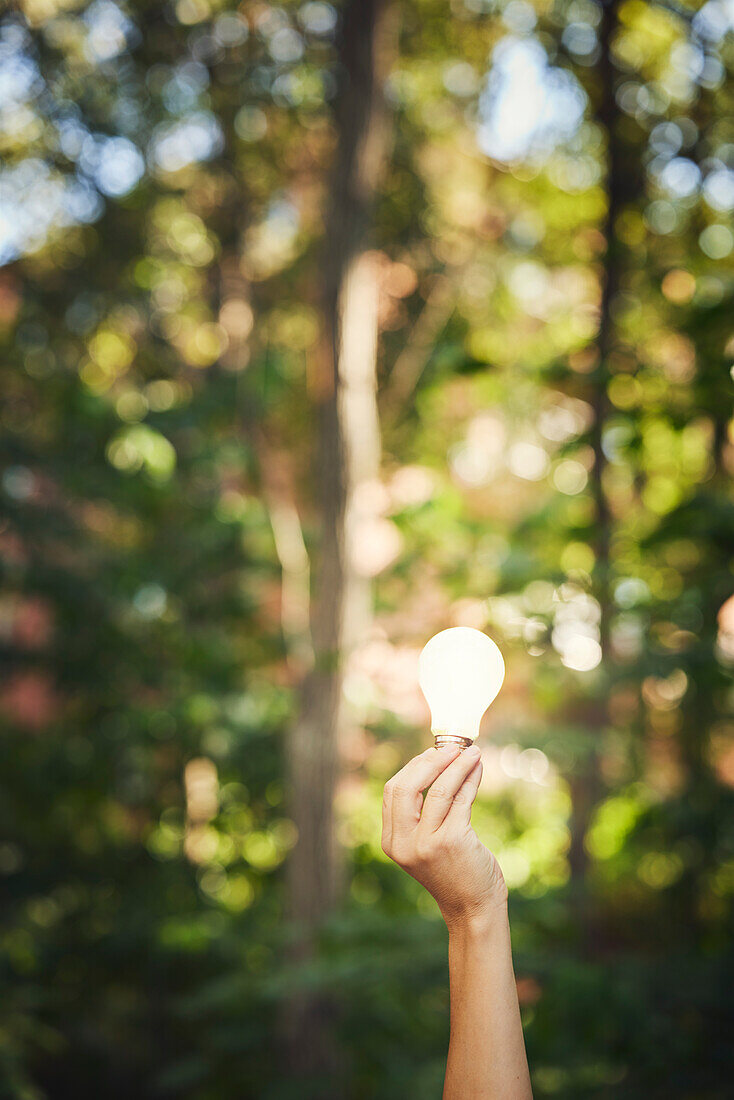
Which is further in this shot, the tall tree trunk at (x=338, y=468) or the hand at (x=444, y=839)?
the tall tree trunk at (x=338, y=468)

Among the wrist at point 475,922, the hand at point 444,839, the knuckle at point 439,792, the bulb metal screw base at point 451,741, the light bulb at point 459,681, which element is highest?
the light bulb at point 459,681

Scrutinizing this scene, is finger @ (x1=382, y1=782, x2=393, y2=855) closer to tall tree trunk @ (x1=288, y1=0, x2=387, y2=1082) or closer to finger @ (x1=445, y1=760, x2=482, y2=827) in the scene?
finger @ (x1=445, y1=760, x2=482, y2=827)

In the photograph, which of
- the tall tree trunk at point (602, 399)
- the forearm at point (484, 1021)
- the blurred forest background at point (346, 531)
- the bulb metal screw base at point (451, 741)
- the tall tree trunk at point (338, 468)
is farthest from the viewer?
the tall tree trunk at point (338, 468)

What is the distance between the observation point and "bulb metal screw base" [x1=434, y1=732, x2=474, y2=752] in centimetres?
103

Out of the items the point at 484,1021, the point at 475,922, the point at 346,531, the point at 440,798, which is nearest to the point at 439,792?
the point at 440,798

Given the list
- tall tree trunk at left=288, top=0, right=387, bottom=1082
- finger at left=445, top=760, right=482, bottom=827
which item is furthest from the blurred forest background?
finger at left=445, top=760, right=482, bottom=827

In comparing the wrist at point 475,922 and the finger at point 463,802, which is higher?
the finger at point 463,802

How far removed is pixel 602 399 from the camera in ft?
12.8

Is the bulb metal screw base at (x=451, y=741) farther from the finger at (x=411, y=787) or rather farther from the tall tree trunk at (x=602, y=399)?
the tall tree trunk at (x=602, y=399)

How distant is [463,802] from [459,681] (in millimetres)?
206

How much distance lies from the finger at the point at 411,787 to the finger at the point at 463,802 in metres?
0.03

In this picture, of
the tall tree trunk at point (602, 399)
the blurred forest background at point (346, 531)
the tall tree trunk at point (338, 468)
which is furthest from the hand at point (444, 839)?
the tall tree trunk at point (338, 468)

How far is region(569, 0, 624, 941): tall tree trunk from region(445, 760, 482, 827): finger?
2.89m

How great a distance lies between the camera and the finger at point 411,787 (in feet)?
3.20
